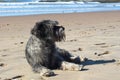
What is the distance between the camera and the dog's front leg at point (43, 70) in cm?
619

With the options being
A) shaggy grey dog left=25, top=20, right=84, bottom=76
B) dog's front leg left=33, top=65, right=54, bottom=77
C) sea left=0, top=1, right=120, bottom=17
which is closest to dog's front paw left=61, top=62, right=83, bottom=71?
shaggy grey dog left=25, top=20, right=84, bottom=76

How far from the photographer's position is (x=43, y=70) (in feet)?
20.7

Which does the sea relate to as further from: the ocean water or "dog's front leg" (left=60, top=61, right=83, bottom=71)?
"dog's front leg" (left=60, top=61, right=83, bottom=71)

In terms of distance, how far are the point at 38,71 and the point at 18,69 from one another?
660 mm

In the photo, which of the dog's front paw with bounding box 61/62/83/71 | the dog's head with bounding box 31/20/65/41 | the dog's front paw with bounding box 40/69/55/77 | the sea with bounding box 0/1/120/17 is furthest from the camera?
the sea with bounding box 0/1/120/17

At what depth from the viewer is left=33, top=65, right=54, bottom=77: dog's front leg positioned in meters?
6.19

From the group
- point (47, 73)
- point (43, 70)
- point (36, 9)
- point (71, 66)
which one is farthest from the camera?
point (36, 9)

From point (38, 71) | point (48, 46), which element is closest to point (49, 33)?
point (48, 46)

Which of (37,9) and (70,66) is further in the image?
(37,9)

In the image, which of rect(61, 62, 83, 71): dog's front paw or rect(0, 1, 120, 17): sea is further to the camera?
rect(0, 1, 120, 17): sea

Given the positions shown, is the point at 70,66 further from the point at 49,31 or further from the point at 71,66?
the point at 49,31

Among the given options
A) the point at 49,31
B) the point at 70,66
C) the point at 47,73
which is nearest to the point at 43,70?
the point at 47,73

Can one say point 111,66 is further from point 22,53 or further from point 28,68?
point 22,53

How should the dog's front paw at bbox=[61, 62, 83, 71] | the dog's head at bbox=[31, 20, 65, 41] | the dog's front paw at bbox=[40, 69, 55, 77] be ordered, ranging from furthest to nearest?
1. the dog's head at bbox=[31, 20, 65, 41]
2. the dog's front paw at bbox=[61, 62, 83, 71]
3. the dog's front paw at bbox=[40, 69, 55, 77]
